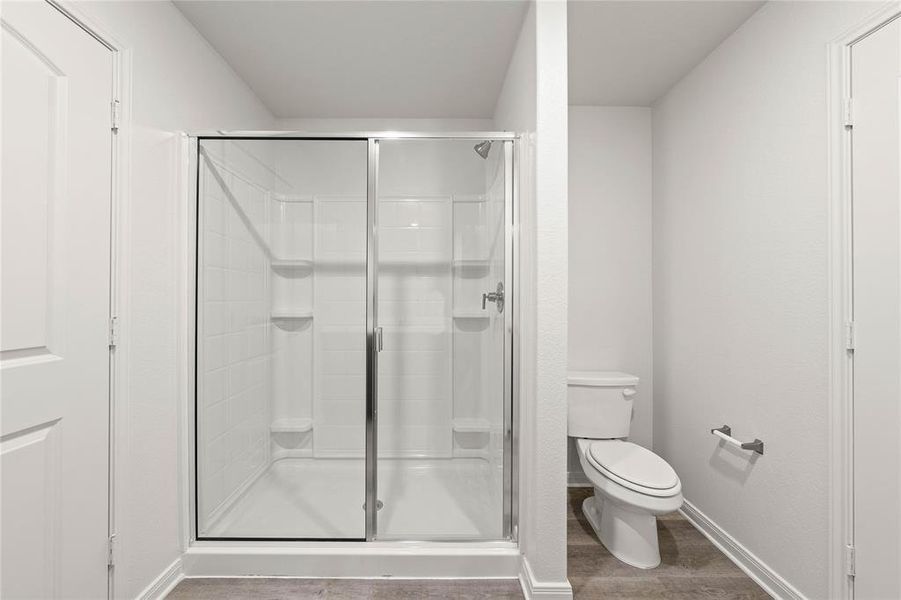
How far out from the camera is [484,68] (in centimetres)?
244

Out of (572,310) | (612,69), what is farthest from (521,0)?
(572,310)

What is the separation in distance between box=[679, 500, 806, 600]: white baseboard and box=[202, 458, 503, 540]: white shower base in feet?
3.51

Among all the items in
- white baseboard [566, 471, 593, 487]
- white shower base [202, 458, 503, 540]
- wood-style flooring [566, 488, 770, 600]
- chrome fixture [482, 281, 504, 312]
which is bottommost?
wood-style flooring [566, 488, 770, 600]

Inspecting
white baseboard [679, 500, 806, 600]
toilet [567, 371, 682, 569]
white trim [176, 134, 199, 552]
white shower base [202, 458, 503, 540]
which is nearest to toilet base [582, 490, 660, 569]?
toilet [567, 371, 682, 569]

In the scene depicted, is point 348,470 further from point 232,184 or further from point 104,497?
point 232,184

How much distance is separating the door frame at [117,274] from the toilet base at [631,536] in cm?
197

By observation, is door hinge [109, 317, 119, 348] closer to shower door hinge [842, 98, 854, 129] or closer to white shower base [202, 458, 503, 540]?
white shower base [202, 458, 503, 540]

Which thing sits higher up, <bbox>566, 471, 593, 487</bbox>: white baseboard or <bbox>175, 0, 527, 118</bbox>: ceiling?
<bbox>175, 0, 527, 118</bbox>: ceiling

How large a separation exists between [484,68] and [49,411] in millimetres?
2340

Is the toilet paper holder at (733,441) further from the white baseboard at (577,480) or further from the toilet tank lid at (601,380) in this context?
the white baseboard at (577,480)

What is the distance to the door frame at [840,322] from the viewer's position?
155cm

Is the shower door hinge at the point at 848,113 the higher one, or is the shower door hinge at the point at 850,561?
the shower door hinge at the point at 848,113

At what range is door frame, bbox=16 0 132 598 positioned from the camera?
1540mm

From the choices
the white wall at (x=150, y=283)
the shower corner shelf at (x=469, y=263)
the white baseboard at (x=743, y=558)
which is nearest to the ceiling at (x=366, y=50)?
the white wall at (x=150, y=283)
